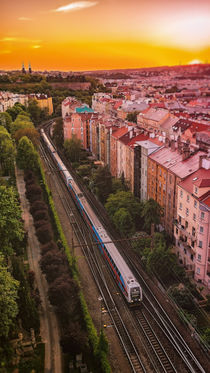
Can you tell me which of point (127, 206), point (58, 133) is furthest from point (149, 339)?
point (58, 133)

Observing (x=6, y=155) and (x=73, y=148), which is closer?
(x=6, y=155)

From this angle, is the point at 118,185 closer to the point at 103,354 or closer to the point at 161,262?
the point at 161,262

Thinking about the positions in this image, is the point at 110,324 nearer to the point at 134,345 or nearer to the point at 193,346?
the point at 134,345

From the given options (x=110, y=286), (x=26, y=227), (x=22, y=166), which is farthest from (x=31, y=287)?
(x=22, y=166)

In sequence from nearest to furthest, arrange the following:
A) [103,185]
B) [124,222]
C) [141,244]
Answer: [141,244], [124,222], [103,185]

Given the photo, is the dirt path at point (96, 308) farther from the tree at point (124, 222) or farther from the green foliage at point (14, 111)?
the green foliage at point (14, 111)

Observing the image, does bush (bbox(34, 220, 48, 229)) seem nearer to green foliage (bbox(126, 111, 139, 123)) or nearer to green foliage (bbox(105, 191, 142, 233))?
green foliage (bbox(105, 191, 142, 233))

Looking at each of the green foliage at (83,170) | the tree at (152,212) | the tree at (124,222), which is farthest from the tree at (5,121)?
the tree at (152,212)
